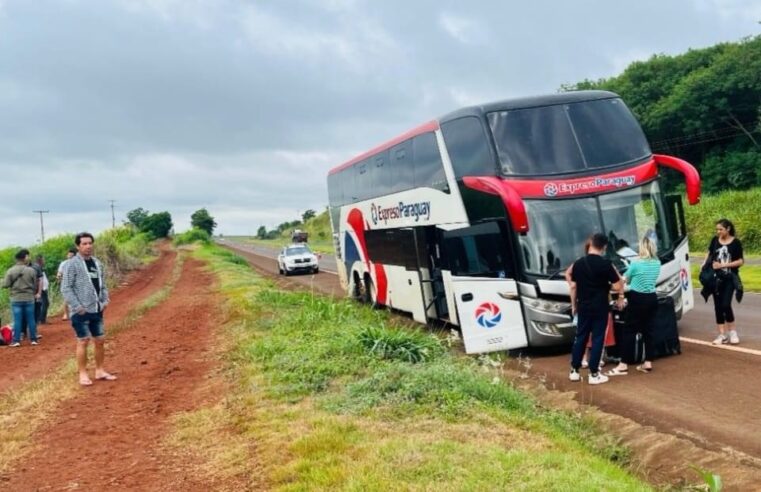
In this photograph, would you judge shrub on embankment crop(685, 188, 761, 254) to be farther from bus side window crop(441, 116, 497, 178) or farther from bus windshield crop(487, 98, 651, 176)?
bus side window crop(441, 116, 497, 178)

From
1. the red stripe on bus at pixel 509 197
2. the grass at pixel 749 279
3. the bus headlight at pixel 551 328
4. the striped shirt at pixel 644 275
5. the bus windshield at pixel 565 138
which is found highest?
the bus windshield at pixel 565 138

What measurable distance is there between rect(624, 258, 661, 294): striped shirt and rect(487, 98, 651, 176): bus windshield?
6.52 ft

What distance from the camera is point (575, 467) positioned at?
16.6 feet

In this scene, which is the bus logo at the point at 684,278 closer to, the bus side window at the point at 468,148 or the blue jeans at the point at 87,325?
the bus side window at the point at 468,148

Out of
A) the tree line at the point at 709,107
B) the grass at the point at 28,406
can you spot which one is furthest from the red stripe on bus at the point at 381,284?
the tree line at the point at 709,107

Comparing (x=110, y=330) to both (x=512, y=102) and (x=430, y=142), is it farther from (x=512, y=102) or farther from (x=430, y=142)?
(x=512, y=102)

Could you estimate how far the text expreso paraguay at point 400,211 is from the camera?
1342cm

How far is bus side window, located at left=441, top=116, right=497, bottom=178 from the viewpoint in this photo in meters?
10.8

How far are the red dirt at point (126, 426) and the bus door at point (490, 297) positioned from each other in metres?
3.79

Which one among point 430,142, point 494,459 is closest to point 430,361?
point 494,459

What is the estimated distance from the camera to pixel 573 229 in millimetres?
10156

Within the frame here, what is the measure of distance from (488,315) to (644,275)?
2377 millimetres

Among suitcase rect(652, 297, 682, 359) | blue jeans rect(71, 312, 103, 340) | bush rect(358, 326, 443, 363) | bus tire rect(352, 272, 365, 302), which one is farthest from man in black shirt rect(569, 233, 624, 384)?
bus tire rect(352, 272, 365, 302)

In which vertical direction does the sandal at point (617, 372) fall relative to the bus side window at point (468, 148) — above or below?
below
